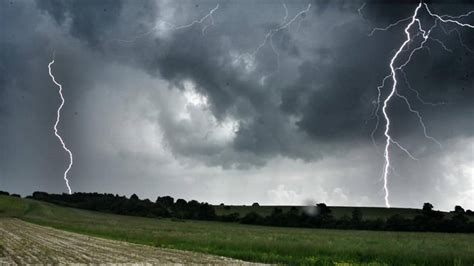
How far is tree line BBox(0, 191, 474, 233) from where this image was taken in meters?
71.8

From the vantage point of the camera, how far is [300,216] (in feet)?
270

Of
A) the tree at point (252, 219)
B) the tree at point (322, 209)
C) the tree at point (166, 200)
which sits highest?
the tree at point (166, 200)

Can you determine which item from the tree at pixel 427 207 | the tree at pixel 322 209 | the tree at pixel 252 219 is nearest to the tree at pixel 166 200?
the tree at pixel 252 219

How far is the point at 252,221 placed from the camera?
8694cm

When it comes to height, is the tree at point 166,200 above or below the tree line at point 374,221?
above

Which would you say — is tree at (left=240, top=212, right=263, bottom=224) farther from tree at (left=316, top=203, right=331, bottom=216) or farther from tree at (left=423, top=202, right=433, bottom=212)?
tree at (left=423, top=202, right=433, bottom=212)

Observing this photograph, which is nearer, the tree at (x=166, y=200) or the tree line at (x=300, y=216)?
the tree line at (x=300, y=216)

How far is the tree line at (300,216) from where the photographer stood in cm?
7175

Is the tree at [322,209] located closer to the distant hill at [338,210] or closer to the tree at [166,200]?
the distant hill at [338,210]

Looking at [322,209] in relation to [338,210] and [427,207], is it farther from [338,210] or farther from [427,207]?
[427,207]

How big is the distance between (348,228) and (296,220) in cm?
935

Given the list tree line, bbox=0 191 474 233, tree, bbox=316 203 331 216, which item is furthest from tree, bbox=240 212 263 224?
tree, bbox=316 203 331 216

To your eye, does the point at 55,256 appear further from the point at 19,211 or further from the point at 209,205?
the point at 209,205

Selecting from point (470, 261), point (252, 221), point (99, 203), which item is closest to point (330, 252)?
point (470, 261)
